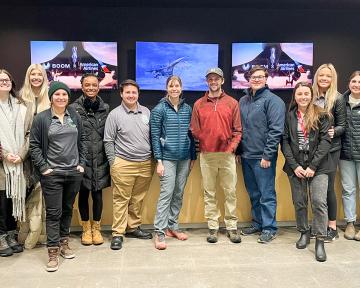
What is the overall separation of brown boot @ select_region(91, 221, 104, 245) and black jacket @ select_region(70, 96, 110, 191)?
0.35m

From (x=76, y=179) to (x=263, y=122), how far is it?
1576mm

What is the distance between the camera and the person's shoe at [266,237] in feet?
11.8

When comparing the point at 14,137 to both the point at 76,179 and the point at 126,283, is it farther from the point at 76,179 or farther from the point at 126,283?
the point at 126,283

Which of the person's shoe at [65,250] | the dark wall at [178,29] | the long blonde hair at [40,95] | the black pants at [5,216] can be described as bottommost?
the person's shoe at [65,250]

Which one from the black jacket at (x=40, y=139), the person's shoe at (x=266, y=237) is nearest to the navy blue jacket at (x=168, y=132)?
the black jacket at (x=40, y=139)

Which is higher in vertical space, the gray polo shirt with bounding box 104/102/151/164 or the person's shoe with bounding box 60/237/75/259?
the gray polo shirt with bounding box 104/102/151/164

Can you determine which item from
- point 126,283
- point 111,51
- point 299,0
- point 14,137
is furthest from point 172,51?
point 126,283

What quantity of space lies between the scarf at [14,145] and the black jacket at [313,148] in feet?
6.85

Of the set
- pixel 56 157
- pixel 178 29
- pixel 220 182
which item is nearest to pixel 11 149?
pixel 56 157

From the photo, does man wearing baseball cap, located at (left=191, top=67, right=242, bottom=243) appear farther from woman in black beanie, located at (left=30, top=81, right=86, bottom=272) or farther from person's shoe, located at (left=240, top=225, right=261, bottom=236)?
woman in black beanie, located at (left=30, top=81, right=86, bottom=272)

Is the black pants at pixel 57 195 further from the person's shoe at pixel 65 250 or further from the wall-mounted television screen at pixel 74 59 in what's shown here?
the wall-mounted television screen at pixel 74 59

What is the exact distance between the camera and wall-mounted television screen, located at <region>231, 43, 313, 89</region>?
633 centimetres

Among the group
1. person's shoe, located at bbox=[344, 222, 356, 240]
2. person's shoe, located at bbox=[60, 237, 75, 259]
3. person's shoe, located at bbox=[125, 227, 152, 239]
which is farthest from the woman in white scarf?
person's shoe, located at bbox=[344, 222, 356, 240]

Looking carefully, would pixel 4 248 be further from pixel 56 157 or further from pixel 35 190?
pixel 56 157
